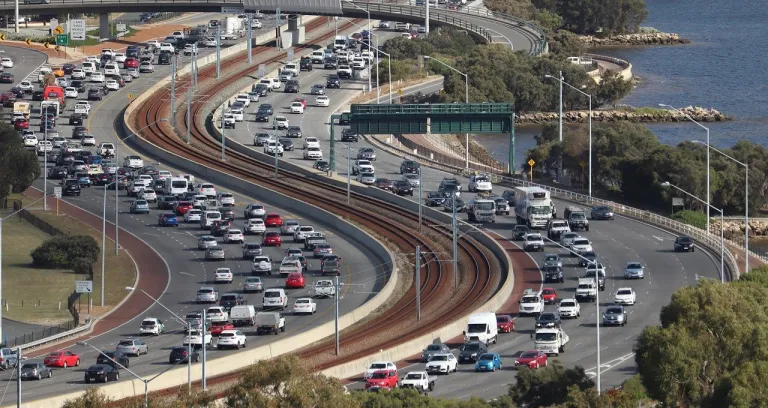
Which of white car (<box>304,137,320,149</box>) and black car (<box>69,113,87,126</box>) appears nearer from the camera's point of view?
white car (<box>304,137,320,149</box>)

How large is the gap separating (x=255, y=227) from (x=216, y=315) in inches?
1027

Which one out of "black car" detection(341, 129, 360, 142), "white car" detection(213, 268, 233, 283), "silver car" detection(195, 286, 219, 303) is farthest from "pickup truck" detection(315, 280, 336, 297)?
"black car" detection(341, 129, 360, 142)

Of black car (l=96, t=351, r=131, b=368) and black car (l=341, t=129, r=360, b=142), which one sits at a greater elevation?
black car (l=341, t=129, r=360, b=142)

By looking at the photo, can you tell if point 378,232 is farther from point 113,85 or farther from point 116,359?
point 113,85

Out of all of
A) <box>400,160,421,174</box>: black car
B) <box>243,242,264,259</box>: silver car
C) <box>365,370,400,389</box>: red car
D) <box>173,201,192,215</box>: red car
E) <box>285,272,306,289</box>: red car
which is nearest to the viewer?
<box>365,370,400,389</box>: red car

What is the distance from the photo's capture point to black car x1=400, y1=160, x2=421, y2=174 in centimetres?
13262

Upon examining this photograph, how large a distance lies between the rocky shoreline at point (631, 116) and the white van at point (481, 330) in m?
93.5

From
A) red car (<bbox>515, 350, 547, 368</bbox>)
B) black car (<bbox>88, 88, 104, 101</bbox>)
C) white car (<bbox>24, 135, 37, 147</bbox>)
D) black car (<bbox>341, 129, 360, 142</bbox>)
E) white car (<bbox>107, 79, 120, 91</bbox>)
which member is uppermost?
white car (<bbox>107, 79, 120, 91</bbox>)

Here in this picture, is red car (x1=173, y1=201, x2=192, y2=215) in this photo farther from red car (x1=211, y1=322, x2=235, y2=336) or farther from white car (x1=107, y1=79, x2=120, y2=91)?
white car (x1=107, y1=79, x2=120, y2=91)

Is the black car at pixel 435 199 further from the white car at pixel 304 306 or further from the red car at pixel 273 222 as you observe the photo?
the white car at pixel 304 306

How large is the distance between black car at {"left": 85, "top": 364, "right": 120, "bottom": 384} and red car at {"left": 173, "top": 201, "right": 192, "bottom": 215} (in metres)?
46.5

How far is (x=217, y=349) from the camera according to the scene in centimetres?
8400

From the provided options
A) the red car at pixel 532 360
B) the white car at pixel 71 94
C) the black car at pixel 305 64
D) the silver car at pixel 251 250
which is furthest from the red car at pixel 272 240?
the black car at pixel 305 64

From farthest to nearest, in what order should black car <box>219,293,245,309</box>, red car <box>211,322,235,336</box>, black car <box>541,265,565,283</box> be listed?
black car <box>541,265,565,283</box>
black car <box>219,293,245,309</box>
red car <box>211,322,235,336</box>
